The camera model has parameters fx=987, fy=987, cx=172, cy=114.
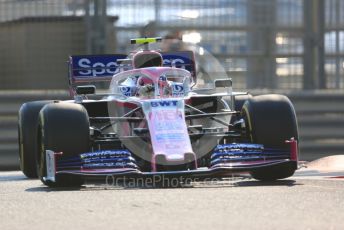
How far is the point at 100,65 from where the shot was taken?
11141 mm

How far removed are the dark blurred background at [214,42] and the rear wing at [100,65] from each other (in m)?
0.88

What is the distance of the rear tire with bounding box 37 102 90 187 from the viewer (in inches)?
338

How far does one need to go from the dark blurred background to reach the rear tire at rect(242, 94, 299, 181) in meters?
2.87

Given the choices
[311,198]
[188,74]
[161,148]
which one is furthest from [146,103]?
[311,198]

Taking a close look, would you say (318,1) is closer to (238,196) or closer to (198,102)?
(198,102)

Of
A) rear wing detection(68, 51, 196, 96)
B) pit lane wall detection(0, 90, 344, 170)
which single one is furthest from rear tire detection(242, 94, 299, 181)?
pit lane wall detection(0, 90, 344, 170)

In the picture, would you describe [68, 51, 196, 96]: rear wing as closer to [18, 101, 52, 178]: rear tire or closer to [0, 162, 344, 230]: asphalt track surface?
[18, 101, 52, 178]: rear tire

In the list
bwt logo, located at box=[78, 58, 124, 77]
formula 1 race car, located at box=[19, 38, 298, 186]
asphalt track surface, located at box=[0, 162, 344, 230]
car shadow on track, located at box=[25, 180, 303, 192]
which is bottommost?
car shadow on track, located at box=[25, 180, 303, 192]

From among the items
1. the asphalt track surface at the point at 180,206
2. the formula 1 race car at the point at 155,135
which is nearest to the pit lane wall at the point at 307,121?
the formula 1 race car at the point at 155,135

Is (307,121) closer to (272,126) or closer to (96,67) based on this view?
(96,67)

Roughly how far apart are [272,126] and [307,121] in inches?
126

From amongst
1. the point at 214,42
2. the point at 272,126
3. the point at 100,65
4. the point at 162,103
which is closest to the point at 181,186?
the point at 162,103

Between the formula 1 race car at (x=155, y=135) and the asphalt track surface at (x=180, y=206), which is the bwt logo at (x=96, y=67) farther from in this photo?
the asphalt track surface at (x=180, y=206)

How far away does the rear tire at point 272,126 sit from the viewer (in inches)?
351
